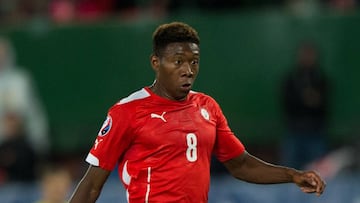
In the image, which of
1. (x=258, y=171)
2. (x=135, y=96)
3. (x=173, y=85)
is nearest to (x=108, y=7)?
(x=258, y=171)

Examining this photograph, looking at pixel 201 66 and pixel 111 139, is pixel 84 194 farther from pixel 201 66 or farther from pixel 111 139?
pixel 201 66

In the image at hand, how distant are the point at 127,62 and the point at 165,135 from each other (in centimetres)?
732

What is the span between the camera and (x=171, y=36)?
6609 millimetres

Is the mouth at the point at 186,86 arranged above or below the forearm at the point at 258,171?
above

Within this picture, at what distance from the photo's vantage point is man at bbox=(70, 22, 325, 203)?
660 centimetres

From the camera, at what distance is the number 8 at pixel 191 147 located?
22.0 feet

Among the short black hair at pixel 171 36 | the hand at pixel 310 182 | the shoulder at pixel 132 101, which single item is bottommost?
the hand at pixel 310 182

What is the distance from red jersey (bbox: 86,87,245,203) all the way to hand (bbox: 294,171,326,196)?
1.87 ft

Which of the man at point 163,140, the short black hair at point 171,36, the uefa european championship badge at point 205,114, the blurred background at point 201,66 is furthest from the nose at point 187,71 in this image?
the blurred background at point 201,66

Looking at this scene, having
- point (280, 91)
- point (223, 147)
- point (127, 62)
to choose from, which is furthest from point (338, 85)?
point (223, 147)

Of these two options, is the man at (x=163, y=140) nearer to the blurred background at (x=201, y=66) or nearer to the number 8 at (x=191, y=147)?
the number 8 at (x=191, y=147)

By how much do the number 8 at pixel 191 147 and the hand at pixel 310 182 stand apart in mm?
647

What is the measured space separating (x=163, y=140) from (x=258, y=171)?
764 millimetres

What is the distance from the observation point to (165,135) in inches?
263
